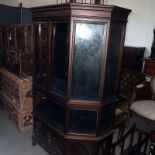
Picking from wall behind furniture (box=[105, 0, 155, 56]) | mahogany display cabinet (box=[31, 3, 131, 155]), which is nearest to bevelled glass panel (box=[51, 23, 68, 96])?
mahogany display cabinet (box=[31, 3, 131, 155])

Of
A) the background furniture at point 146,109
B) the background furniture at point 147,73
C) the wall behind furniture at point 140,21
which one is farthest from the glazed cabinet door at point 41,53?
the background furniture at point 147,73

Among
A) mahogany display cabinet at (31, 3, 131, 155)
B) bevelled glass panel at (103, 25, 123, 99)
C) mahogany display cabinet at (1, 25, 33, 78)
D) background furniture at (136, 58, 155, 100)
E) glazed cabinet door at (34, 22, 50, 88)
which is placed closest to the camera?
mahogany display cabinet at (31, 3, 131, 155)

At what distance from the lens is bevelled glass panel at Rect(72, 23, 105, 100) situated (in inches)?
56.8

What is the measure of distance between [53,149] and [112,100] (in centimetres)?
83

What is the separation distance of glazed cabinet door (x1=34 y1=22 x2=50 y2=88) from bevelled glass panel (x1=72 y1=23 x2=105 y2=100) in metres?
0.39

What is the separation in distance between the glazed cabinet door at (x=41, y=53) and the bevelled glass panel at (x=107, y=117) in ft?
2.02

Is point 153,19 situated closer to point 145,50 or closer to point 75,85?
point 145,50

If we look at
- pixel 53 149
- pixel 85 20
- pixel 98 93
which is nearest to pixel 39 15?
pixel 85 20

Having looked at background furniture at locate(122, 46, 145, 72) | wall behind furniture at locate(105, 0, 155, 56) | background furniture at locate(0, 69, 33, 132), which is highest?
wall behind furniture at locate(105, 0, 155, 56)

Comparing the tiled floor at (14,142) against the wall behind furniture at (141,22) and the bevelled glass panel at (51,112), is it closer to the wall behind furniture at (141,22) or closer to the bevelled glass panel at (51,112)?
the bevelled glass panel at (51,112)

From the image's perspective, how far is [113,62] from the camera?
1626 mm

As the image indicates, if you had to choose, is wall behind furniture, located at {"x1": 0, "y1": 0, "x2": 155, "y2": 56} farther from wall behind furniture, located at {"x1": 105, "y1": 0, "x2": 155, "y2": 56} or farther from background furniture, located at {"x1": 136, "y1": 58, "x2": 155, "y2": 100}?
background furniture, located at {"x1": 136, "y1": 58, "x2": 155, "y2": 100}

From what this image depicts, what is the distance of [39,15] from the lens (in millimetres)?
1760

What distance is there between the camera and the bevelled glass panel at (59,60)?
1589 mm
